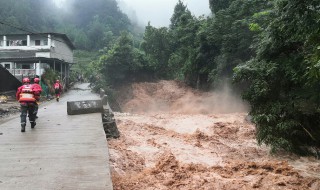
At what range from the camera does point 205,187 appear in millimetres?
7621

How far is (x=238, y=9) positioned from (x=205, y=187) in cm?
2280

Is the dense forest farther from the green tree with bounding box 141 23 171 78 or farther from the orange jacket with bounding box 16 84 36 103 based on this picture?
the orange jacket with bounding box 16 84 36 103

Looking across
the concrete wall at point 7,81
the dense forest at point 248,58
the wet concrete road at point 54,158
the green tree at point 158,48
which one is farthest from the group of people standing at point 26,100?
the green tree at point 158,48

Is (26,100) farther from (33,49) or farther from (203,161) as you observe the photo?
(33,49)

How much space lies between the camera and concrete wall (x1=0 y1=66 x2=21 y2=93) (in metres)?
25.6

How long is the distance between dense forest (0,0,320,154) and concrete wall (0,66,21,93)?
370cm

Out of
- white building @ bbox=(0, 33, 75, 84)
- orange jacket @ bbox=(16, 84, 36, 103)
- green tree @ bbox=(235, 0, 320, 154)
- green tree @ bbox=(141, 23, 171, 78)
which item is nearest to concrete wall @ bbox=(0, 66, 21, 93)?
white building @ bbox=(0, 33, 75, 84)

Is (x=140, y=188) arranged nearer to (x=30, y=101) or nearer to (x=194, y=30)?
(x=30, y=101)

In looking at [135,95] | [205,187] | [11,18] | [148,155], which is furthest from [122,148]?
[11,18]

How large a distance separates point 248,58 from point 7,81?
1958 centimetres

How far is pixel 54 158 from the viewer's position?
6.53m


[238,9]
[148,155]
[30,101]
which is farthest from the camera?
[238,9]

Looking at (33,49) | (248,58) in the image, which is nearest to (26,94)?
(248,58)

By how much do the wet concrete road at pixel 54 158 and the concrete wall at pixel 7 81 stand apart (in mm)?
16892
